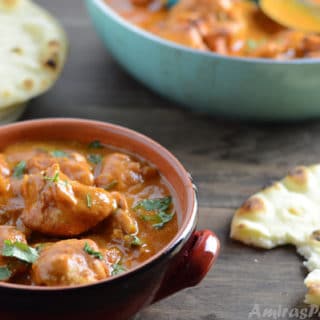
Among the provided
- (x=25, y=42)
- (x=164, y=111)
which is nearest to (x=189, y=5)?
(x=164, y=111)

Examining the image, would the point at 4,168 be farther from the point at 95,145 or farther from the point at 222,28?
the point at 222,28

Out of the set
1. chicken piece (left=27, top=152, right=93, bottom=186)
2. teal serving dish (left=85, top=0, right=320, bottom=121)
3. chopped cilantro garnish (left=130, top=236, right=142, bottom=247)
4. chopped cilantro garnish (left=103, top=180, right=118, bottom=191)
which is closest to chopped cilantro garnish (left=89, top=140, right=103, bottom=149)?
chicken piece (left=27, top=152, right=93, bottom=186)

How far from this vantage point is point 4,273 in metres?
1.72

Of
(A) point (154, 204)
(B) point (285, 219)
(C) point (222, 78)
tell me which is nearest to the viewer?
(A) point (154, 204)

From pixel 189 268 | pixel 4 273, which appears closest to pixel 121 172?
pixel 189 268

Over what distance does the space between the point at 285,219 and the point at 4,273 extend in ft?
3.24

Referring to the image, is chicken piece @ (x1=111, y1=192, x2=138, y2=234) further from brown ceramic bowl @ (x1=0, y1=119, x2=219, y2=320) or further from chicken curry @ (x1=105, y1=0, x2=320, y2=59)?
chicken curry @ (x1=105, y1=0, x2=320, y2=59)

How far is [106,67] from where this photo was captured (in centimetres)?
327

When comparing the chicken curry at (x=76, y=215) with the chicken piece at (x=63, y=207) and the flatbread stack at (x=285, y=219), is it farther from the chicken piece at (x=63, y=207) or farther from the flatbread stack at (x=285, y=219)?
the flatbread stack at (x=285, y=219)

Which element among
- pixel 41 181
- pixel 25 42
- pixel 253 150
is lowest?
pixel 253 150

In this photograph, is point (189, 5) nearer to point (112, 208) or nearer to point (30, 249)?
point (112, 208)

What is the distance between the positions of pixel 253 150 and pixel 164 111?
1.45 ft

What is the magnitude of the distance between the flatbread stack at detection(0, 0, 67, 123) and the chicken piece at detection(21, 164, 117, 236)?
78 cm

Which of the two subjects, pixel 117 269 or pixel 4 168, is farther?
pixel 4 168
